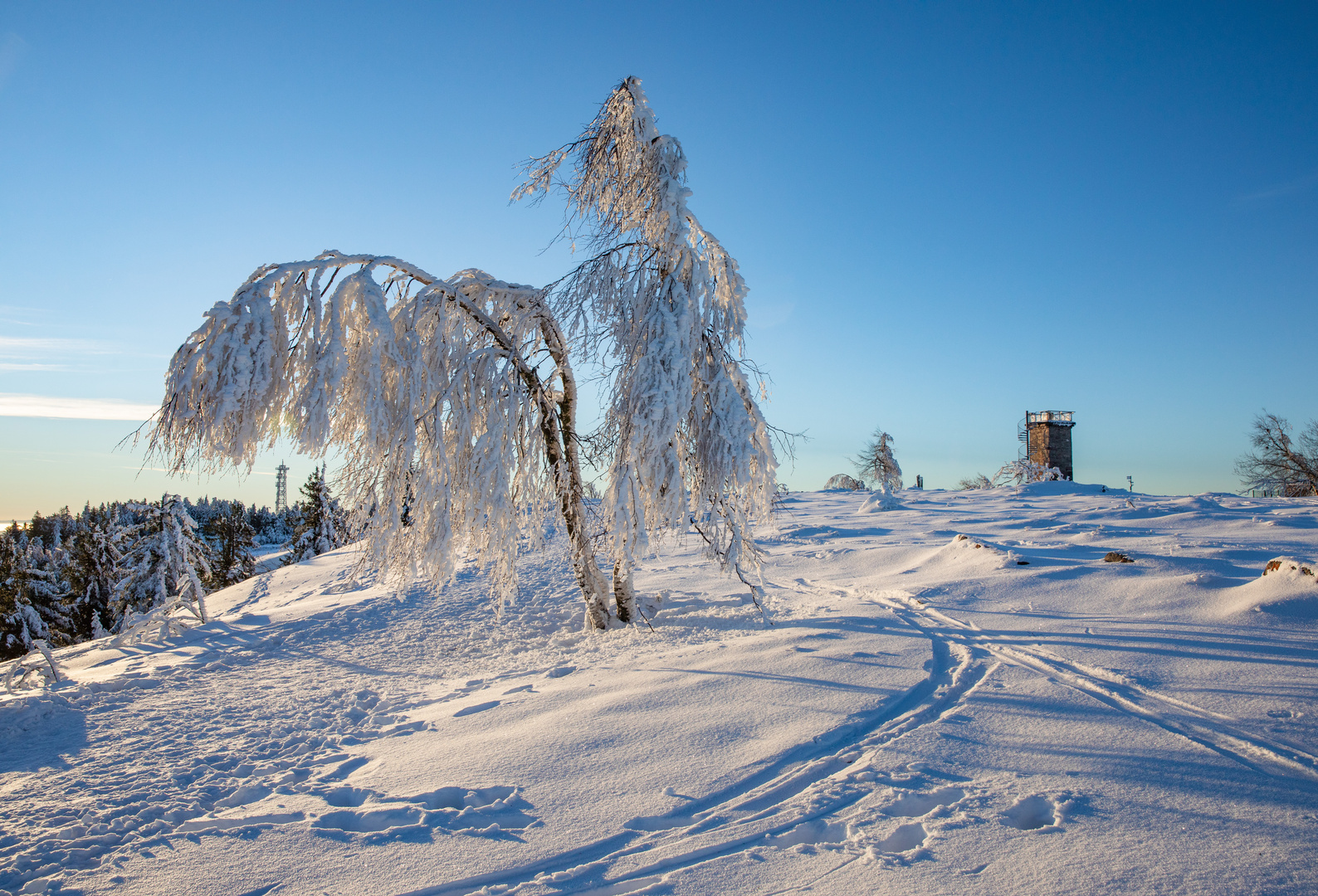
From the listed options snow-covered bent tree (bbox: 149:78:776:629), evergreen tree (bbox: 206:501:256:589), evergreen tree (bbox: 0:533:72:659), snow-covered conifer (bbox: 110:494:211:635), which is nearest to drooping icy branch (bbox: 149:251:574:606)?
snow-covered bent tree (bbox: 149:78:776:629)

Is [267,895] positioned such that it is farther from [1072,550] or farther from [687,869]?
[1072,550]

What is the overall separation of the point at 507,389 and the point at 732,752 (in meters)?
4.12

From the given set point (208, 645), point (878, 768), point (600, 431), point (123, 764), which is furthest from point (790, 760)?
point (208, 645)

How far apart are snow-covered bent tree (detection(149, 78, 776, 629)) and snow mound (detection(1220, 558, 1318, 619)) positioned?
16.0 ft

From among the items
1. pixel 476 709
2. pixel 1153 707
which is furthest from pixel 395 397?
pixel 1153 707

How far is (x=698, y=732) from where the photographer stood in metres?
3.87

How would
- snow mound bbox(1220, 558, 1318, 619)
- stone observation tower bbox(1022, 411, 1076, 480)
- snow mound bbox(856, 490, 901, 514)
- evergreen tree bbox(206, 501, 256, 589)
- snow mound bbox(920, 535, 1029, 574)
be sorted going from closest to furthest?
snow mound bbox(1220, 558, 1318, 619), snow mound bbox(920, 535, 1029, 574), snow mound bbox(856, 490, 901, 514), evergreen tree bbox(206, 501, 256, 589), stone observation tower bbox(1022, 411, 1076, 480)

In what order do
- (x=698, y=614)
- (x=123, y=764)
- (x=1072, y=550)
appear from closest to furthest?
(x=123, y=764)
(x=698, y=614)
(x=1072, y=550)

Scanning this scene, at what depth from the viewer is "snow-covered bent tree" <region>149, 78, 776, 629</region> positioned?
4.98 metres

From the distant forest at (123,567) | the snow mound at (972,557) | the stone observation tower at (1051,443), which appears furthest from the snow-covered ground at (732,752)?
the stone observation tower at (1051,443)

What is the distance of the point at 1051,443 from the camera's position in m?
35.1

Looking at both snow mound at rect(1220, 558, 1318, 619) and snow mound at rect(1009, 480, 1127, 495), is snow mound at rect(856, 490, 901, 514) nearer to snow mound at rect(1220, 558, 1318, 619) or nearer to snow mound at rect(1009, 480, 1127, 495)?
snow mound at rect(1009, 480, 1127, 495)

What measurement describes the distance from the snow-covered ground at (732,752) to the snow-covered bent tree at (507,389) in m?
1.51

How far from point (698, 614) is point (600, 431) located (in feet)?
10.4
